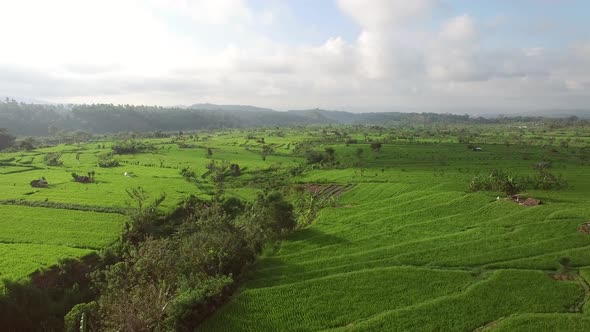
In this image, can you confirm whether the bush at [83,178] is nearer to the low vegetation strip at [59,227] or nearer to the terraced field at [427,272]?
the low vegetation strip at [59,227]

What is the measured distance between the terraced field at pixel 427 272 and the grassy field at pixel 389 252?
11 centimetres

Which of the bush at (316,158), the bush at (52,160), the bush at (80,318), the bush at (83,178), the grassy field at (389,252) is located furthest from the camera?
the bush at (316,158)

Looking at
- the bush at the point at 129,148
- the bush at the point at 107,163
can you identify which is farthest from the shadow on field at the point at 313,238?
the bush at the point at 129,148

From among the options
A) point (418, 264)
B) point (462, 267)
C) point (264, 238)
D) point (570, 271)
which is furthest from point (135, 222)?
point (570, 271)

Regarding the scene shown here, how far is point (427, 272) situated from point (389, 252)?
14.9 ft

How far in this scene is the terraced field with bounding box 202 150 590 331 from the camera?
79.4 ft

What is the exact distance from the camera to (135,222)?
149 feet

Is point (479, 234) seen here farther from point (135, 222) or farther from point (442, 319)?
point (135, 222)

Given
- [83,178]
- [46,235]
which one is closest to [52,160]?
[83,178]

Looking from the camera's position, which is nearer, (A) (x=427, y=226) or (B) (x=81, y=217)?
(A) (x=427, y=226)

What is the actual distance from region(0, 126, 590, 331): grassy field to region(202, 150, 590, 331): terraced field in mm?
113

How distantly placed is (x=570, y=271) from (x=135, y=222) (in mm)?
40983

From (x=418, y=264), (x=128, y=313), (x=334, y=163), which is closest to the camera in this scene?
(x=128, y=313)

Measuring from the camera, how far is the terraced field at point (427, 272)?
24.2 metres
